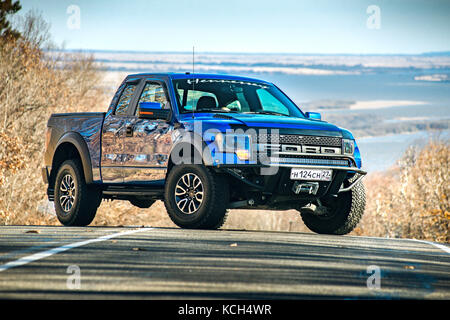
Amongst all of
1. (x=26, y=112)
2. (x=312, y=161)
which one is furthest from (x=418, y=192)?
(x=312, y=161)

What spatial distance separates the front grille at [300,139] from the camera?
10.8 meters

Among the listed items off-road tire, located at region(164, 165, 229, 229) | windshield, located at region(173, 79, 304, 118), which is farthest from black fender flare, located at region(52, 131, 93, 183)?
off-road tire, located at region(164, 165, 229, 229)

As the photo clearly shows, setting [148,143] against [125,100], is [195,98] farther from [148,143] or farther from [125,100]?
[125,100]

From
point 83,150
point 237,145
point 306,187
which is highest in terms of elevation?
point 83,150

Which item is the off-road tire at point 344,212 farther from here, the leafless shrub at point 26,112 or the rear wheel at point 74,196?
the leafless shrub at point 26,112

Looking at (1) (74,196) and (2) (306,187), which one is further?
(1) (74,196)

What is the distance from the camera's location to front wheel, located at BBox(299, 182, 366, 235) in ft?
39.5

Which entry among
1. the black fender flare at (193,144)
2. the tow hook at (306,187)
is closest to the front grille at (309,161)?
the tow hook at (306,187)

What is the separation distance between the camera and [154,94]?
12.5 m

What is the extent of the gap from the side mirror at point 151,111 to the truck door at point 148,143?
0.43 feet

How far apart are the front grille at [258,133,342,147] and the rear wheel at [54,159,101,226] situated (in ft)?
11.7

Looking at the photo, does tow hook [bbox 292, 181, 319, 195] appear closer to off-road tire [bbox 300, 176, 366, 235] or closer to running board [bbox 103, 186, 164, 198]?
off-road tire [bbox 300, 176, 366, 235]

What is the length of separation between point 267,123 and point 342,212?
1998 millimetres
